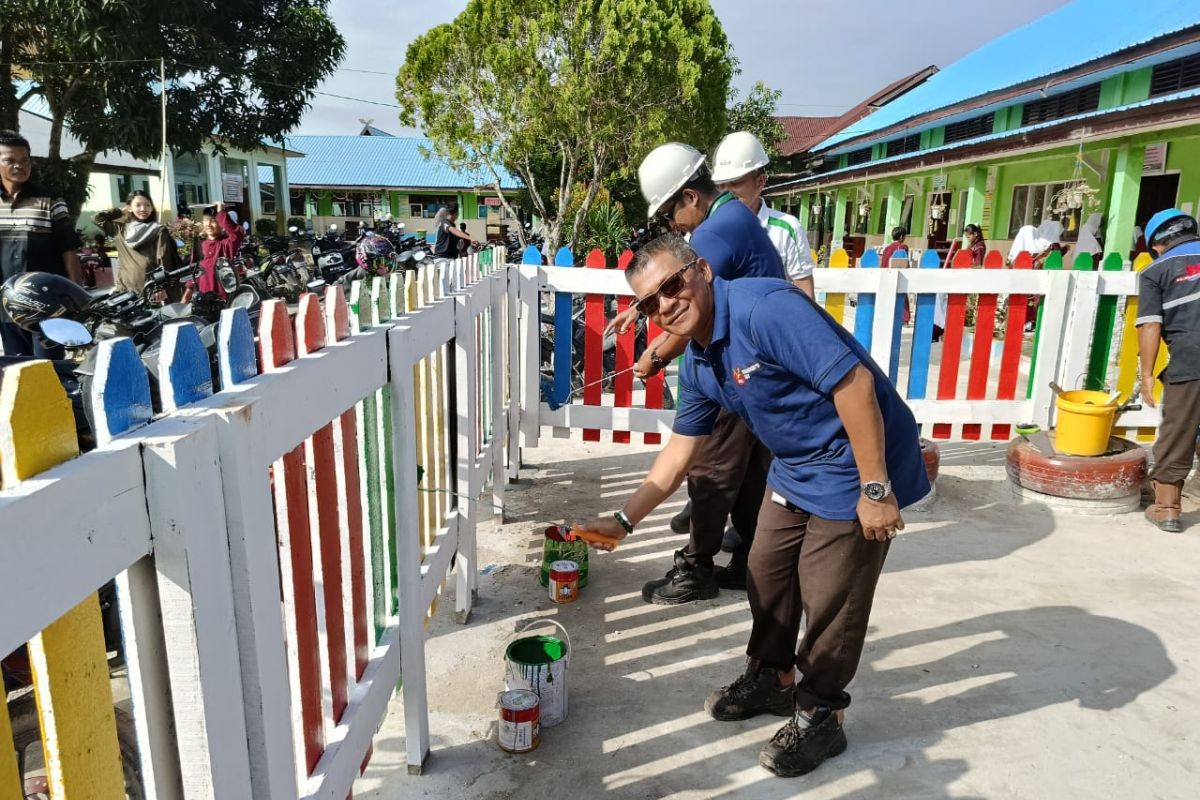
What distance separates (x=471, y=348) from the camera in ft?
10.3

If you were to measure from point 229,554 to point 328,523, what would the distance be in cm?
59

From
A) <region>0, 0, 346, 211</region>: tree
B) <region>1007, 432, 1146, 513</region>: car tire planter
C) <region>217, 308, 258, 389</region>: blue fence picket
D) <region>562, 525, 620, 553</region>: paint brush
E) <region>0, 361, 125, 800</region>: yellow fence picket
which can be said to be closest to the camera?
<region>0, 361, 125, 800</region>: yellow fence picket

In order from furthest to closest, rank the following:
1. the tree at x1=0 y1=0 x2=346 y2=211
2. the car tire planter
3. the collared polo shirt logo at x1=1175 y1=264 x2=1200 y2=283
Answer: the tree at x1=0 y1=0 x2=346 y2=211
the car tire planter
the collared polo shirt logo at x1=1175 y1=264 x2=1200 y2=283

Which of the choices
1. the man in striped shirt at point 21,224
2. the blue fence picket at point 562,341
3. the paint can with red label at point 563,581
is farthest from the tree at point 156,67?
the paint can with red label at point 563,581

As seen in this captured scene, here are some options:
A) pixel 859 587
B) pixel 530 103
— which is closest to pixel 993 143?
pixel 530 103

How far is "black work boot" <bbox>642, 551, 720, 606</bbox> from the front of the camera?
3.35 metres

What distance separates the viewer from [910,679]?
2.82 m

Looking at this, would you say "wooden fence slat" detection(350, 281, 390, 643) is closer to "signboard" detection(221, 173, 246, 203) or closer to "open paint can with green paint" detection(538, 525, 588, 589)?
"open paint can with green paint" detection(538, 525, 588, 589)

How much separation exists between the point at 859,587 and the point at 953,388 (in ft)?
10.5

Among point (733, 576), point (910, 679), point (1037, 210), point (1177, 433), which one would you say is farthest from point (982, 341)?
point (1037, 210)

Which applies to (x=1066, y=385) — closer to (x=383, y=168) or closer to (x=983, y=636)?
(x=983, y=636)

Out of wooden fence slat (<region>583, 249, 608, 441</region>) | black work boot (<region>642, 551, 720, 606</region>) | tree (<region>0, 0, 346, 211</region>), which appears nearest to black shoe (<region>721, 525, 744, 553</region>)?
black work boot (<region>642, 551, 720, 606</region>)

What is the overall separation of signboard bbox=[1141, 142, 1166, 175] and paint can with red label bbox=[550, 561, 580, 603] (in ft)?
38.1

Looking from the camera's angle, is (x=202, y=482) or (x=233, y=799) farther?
(x=233, y=799)
